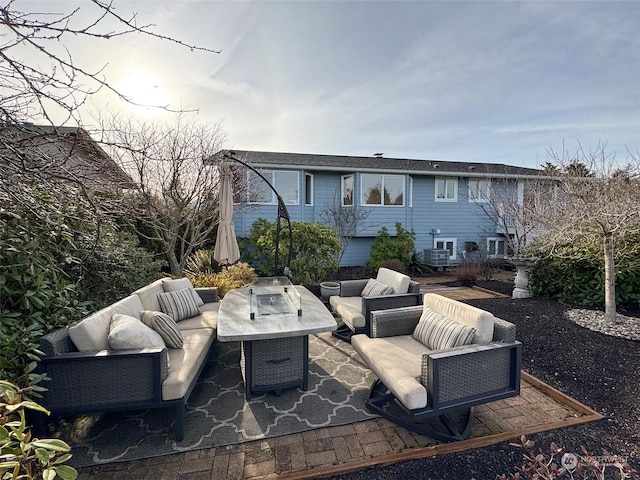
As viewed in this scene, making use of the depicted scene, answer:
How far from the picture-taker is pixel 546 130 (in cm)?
843

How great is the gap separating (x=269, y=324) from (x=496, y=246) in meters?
13.8

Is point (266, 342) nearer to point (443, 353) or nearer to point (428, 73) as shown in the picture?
point (443, 353)

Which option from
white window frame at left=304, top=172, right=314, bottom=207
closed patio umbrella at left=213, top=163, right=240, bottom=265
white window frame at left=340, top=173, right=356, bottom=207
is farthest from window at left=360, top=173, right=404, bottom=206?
closed patio umbrella at left=213, top=163, right=240, bottom=265

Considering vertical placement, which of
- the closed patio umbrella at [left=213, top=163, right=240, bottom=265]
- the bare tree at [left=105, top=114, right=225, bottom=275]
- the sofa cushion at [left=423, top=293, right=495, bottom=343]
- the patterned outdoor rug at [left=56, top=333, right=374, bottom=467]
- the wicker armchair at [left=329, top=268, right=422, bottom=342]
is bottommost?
the patterned outdoor rug at [left=56, top=333, right=374, bottom=467]

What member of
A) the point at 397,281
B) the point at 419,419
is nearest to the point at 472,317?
the point at 419,419

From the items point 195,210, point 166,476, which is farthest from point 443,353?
point 195,210

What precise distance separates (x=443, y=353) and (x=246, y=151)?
11.2m

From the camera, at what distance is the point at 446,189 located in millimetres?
13148

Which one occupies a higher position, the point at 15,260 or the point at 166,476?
the point at 15,260

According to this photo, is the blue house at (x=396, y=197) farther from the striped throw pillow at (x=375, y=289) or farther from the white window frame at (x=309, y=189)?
the striped throw pillow at (x=375, y=289)

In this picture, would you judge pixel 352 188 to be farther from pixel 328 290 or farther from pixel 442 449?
pixel 442 449

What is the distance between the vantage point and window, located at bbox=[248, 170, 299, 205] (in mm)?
10578

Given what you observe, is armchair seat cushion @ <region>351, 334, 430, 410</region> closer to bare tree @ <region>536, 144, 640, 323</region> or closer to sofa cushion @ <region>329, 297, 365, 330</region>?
sofa cushion @ <region>329, 297, 365, 330</region>

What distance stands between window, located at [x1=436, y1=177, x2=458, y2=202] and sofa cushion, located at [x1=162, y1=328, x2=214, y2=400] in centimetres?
1191
